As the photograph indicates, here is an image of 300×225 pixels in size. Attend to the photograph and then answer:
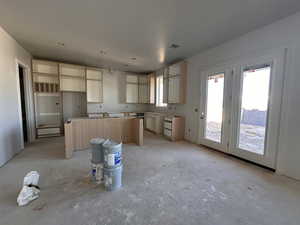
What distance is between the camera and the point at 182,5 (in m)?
2.12

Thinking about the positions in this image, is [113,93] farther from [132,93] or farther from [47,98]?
[47,98]

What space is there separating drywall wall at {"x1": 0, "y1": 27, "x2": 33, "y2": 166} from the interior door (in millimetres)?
4904

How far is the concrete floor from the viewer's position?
62.0 inches

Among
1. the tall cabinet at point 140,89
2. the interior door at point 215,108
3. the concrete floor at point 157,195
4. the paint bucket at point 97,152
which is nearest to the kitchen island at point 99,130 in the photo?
the concrete floor at point 157,195

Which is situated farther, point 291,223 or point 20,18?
point 20,18

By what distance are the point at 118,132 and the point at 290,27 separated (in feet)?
14.7

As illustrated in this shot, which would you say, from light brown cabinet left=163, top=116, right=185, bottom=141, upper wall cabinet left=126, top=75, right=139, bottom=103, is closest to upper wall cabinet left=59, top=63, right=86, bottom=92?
upper wall cabinet left=126, top=75, right=139, bottom=103

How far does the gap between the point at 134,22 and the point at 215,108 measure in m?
2.96

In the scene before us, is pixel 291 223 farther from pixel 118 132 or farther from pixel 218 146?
pixel 118 132

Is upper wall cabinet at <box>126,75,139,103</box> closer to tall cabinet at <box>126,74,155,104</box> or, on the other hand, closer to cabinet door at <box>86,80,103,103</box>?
tall cabinet at <box>126,74,155,104</box>

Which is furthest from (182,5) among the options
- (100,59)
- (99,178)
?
(100,59)

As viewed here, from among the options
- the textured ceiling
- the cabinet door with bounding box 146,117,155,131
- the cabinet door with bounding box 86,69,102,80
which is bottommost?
the cabinet door with bounding box 146,117,155,131

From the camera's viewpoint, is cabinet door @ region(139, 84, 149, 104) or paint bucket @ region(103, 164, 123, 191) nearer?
paint bucket @ region(103, 164, 123, 191)

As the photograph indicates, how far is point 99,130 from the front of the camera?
4000mm
